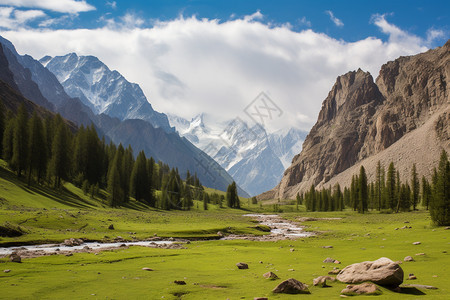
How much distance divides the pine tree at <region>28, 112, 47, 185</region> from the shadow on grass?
4.53 meters

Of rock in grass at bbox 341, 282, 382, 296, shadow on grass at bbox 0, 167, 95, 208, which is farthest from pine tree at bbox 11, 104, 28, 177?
rock in grass at bbox 341, 282, 382, 296

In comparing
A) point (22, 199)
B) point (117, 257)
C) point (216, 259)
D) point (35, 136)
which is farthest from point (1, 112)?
point (216, 259)

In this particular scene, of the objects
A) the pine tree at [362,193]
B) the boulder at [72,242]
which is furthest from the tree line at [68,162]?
the pine tree at [362,193]

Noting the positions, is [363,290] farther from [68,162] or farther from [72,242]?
[68,162]

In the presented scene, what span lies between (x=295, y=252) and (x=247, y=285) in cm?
1938

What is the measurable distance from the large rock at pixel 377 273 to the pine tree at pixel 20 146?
8915cm

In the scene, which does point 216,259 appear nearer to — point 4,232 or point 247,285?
point 247,285

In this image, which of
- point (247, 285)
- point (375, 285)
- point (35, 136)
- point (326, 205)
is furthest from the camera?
point (326, 205)

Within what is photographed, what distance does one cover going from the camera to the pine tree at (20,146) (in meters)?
82.6

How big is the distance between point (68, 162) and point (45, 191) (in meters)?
18.1

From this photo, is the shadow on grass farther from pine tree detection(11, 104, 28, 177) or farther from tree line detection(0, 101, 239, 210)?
pine tree detection(11, 104, 28, 177)

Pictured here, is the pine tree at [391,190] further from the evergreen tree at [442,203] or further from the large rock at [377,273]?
the large rock at [377,273]

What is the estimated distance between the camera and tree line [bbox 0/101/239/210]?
85.3 m

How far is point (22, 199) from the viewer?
66.0 metres
